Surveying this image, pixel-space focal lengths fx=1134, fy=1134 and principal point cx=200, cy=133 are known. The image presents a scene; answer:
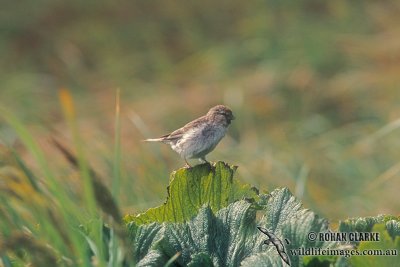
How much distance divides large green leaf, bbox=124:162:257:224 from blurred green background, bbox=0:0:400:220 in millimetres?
1672

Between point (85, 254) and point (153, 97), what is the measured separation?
651 cm

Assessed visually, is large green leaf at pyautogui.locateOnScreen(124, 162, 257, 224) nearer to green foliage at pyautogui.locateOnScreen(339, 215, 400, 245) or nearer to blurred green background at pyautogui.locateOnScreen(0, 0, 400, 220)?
green foliage at pyautogui.locateOnScreen(339, 215, 400, 245)

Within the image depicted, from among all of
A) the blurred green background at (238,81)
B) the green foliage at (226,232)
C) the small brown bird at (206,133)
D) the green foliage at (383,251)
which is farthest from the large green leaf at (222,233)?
the blurred green background at (238,81)

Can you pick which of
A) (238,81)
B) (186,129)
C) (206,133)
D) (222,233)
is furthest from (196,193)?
(238,81)

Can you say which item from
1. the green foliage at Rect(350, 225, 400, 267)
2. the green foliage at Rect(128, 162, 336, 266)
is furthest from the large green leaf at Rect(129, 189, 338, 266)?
the green foliage at Rect(350, 225, 400, 267)

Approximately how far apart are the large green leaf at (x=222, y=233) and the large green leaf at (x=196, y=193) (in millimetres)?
99

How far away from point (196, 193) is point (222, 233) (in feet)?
0.50

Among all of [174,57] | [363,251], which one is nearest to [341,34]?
[174,57]

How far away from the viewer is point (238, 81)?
8.07 meters

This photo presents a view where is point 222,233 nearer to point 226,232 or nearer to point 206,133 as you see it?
point 226,232

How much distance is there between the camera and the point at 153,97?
8.25m

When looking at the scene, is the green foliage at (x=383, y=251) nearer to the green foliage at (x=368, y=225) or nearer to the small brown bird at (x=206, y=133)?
the green foliage at (x=368, y=225)

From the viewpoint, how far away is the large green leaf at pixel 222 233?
1.94m

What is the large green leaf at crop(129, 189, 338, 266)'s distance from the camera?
1.94 m
